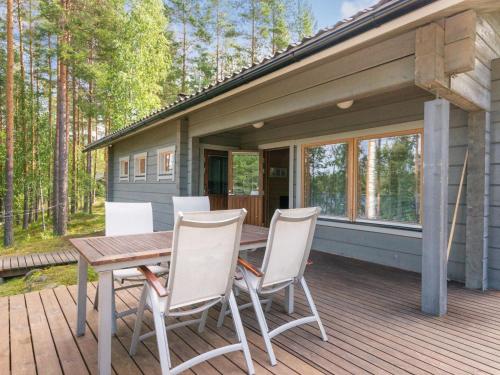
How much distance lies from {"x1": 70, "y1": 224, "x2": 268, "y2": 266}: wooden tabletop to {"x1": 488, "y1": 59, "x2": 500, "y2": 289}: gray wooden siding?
2.53m

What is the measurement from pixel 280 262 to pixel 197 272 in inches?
24.4

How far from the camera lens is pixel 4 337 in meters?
2.22

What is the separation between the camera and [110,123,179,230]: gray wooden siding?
6.46 m

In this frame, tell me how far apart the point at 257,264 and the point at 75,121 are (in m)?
13.1

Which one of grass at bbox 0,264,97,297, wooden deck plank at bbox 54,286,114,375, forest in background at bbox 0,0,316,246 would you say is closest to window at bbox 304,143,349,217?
grass at bbox 0,264,97,297

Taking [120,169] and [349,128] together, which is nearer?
[349,128]

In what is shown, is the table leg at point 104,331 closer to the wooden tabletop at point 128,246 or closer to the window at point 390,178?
the wooden tabletop at point 128,246

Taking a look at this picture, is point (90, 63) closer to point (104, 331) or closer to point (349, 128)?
point (349, 128)

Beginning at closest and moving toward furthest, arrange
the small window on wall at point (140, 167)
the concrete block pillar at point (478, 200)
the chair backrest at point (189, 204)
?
the concrete block pillar at point (478, 200) → the chair backrest at point (189, 204) → the small window on wall at point (140, 167)

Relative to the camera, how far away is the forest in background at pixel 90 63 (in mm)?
9516

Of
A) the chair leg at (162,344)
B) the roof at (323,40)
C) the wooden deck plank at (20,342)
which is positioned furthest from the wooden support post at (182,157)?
the chair leg at (162,344)

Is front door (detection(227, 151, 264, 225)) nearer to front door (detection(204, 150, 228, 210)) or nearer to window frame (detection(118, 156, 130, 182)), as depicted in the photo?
front door (detection(204, 150, 228, 210))

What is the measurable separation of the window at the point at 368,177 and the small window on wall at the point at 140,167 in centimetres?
449

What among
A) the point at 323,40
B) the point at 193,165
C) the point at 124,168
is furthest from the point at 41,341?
the point at 124,168
